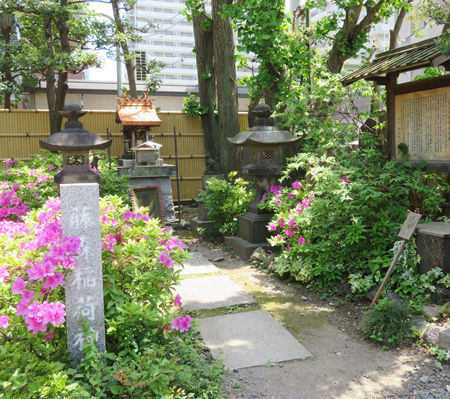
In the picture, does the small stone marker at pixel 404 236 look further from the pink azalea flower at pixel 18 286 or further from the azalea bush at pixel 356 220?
the pink azalea flower at pixel 18 286

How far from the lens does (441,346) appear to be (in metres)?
3.75

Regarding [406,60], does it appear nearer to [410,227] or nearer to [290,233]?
[410,227]

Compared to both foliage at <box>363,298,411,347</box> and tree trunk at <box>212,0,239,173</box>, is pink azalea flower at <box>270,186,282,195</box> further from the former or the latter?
tree trunk at <box>212,0,239,173</box>

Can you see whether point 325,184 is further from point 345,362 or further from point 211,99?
point 211,99

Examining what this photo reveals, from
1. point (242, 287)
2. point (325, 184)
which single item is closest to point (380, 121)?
point (325, 184)

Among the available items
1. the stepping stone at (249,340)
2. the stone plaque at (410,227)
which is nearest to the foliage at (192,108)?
the stepping stone at (249,340)

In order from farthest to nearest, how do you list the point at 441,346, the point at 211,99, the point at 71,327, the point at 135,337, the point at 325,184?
1. the point at 211,99
2. the point at 325,184
3. the point at 441,346
4. the point at 135,337
5. the point at 71,327

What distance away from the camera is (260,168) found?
7445 mm

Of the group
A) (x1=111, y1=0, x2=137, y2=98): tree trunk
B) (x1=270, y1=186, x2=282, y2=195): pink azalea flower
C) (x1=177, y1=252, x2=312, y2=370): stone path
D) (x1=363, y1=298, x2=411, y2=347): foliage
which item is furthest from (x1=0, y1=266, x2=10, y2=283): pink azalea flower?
(x1=111, y1=0, x2=137, y2=98): tree trunk

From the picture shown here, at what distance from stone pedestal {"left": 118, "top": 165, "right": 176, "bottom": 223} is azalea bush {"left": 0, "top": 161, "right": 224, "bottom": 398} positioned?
6869mm

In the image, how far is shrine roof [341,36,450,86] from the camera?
468 cm

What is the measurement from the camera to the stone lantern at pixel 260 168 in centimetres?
722

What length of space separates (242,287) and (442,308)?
2537 millimetres

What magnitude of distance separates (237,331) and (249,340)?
0.77 feet
